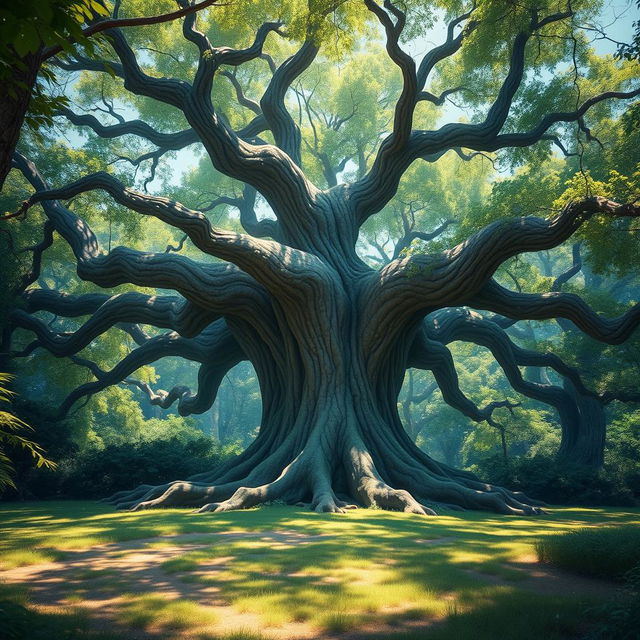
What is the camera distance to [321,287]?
1198 centimetres

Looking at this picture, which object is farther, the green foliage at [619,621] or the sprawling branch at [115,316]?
the sprawling branch at [115,316]

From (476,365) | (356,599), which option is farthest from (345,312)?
(476,365)

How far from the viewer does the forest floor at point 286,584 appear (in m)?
3.29

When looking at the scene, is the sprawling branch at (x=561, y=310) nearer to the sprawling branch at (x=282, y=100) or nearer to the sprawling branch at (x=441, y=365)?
the sprawling branch at (x=441, y=365)

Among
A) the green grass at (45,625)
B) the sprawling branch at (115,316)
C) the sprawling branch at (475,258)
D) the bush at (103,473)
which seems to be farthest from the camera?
the bush at (103,473)

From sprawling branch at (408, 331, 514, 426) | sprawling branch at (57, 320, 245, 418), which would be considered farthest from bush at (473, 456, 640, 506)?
sprawling branch at (57, 320, 245, 418)

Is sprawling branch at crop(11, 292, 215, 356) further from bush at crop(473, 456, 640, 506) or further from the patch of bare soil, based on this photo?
bush at crop(473, 456, 640, 506)

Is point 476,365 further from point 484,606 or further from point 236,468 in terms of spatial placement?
point 484,606

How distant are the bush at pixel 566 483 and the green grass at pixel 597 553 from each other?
35.4 feet

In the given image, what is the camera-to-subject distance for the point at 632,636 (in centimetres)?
286

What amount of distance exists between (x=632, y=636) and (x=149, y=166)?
22382mm

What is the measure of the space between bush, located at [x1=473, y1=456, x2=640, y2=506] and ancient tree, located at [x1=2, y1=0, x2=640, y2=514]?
2.67 metres

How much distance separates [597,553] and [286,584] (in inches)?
104

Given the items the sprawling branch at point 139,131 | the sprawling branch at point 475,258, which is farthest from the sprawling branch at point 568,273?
the sprawling branch at point 139,131
